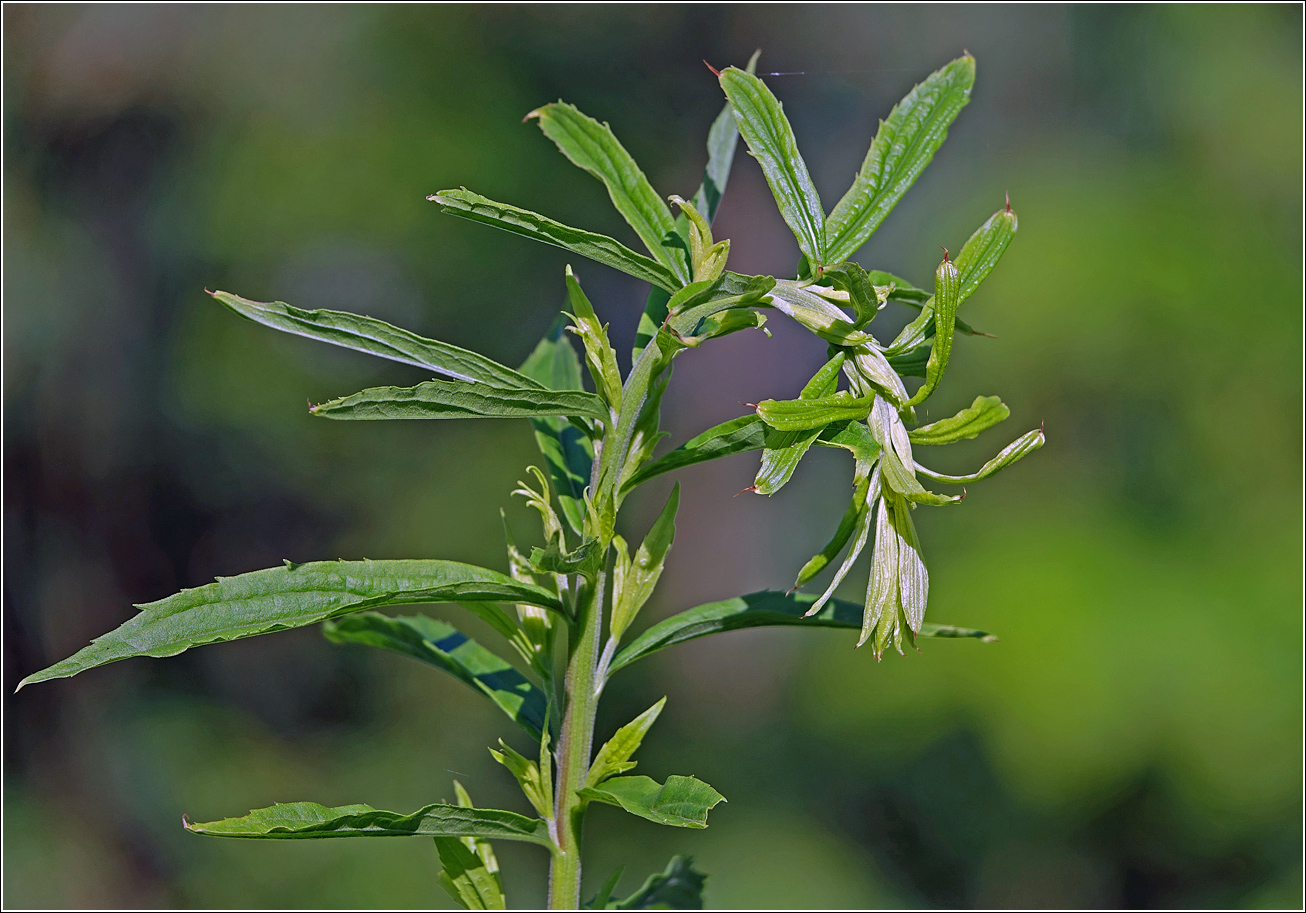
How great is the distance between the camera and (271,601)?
0.47m

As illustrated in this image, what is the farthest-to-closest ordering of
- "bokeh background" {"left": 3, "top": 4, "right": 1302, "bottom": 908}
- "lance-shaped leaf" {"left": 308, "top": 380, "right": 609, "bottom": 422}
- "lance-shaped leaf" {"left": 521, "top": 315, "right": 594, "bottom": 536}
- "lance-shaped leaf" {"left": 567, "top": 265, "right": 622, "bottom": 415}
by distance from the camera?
"bokeh background" {"left": 3, "top": 4, "right": 1302, "bottom": 908}, "lance-shaped leaf" {"left": 521, "top": 315, "right": 594, "bottom": 536}, "lance-shaped leaf" {"left": 567, "top": 265, "right": 622, "bottom": 415}, "lance-shaped leaf" {"left": 308, "top": 380, "right": 609, "bottom": 422}

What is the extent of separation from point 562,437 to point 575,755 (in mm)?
260

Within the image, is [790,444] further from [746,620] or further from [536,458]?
[536,458]

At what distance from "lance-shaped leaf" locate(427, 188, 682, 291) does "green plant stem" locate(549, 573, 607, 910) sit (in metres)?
0.21

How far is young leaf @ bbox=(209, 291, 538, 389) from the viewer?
0.47m

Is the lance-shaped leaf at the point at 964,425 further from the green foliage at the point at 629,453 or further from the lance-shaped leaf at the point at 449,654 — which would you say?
the lance-shaped leaf at the point at 449,654

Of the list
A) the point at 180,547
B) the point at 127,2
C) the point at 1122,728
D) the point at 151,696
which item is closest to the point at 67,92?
the point at 127,2

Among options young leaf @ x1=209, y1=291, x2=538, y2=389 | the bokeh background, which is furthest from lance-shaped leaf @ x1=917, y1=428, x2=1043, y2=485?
the bokeh background

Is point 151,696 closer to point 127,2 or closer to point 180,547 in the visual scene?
point 180,547

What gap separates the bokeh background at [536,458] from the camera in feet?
10.5

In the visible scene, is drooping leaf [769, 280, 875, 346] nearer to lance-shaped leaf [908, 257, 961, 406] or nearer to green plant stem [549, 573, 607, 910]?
lance-shaped leaf [908, 257, 961, 406]

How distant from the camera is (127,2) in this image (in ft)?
11.7

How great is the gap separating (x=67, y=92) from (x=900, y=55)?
3717 mm

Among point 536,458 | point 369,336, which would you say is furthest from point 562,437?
point 536,458
